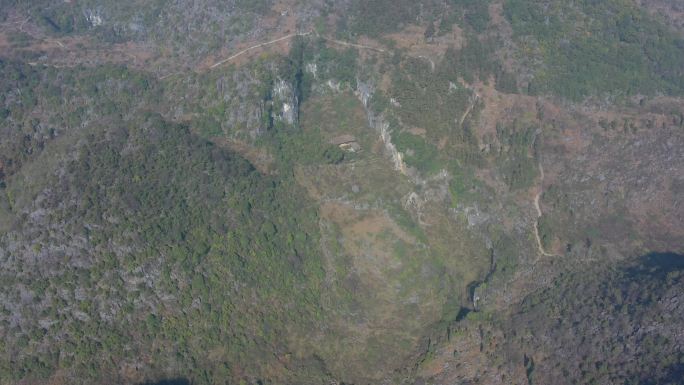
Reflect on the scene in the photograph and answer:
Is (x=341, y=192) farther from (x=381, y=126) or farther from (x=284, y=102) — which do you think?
(x=284, y=102)

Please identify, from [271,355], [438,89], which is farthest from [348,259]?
[438,89]

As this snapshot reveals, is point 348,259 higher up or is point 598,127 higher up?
point 598,127

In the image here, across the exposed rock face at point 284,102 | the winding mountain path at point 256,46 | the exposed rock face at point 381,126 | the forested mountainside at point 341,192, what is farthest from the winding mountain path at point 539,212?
the winding mountain path at point 256,46

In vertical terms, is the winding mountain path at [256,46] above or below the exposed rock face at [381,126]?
above

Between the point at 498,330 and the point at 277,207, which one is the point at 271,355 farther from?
the point at 498,330

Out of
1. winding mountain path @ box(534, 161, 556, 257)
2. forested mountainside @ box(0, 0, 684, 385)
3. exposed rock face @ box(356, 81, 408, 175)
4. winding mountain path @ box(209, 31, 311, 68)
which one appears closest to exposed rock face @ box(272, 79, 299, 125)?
forested mountainside @ box(0, 0, 684, 385)

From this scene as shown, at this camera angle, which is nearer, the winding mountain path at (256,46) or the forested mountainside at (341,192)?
the forested mountainside at (341,192)

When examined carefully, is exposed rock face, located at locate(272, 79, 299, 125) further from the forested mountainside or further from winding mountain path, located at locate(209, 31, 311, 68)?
winding mountain path, located at locate(209, 31, 311, 68)

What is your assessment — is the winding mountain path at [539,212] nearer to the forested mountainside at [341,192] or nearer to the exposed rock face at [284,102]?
the forested mountainside at [341,192]
